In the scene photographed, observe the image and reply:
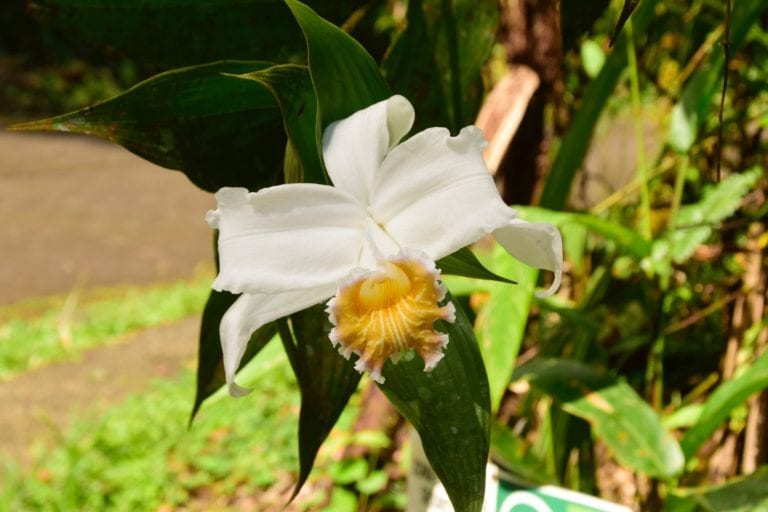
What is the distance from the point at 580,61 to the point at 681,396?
509 mm

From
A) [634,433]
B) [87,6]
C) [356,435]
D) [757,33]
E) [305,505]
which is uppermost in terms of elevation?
[757,33]

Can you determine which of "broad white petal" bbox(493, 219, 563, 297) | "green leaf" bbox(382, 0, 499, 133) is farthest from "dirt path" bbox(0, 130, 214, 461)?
"broad white petal" bbox(493, 219, 563, 297)

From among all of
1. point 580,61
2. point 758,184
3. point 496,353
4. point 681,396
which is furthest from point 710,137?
point 496,353

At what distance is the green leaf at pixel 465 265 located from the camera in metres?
0.42

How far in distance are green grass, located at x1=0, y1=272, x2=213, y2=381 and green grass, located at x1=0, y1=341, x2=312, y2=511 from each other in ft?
1.62

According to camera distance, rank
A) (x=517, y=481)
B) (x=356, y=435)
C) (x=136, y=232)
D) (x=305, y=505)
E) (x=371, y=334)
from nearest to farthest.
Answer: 1. (x=371, y=334)
2. (x=517, y=481)
3. (x=356, y=435)
4. (x=305, y=505)
5. (x=136, y=232)

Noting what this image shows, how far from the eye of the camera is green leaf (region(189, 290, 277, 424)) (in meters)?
0.47

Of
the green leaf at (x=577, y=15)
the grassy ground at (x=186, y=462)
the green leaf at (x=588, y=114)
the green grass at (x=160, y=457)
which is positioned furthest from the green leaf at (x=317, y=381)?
the green grass at (x=160, y=457)

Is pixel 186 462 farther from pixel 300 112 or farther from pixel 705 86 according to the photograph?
pixel 300 112

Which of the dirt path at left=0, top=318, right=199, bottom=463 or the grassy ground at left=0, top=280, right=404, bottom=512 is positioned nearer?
the grassy ground at left=0, top=280, right=404, bottom=512

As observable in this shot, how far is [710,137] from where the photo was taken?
1.08 m

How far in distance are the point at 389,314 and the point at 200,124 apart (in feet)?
0.56

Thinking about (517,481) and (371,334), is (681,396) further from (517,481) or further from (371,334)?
(371,334)

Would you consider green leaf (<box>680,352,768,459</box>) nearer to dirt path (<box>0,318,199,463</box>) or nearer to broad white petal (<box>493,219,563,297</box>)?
broad white petal (<box>493,219,563,297</box>)
